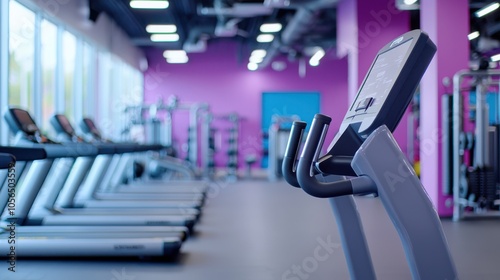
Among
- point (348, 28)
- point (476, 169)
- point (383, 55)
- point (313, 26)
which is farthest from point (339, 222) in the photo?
point (313, 26)

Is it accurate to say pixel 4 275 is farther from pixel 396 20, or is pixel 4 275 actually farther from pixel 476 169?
pixel 396 20

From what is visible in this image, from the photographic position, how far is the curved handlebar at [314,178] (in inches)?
55.4

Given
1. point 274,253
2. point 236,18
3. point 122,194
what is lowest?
point 274,253

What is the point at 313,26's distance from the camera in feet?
34.6

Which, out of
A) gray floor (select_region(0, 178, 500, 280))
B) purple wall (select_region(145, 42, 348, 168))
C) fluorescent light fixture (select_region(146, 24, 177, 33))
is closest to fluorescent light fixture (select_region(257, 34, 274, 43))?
fluorescent light fixture (select_region(146, 24, 177, 33))

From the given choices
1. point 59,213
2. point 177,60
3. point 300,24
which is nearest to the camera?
point 59,213

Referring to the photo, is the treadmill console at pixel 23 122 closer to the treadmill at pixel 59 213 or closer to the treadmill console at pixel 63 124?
the treadmill at pixel 59 213

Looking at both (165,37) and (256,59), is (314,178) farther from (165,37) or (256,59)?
(256,59)

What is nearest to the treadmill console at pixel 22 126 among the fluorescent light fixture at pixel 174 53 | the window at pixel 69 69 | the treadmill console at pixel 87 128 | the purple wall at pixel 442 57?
the treadmill console at pixel 87 128

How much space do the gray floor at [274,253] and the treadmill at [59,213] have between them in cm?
35

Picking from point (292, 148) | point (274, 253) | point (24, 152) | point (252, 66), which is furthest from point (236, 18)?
point (292, 148)

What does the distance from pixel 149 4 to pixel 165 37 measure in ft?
8.86

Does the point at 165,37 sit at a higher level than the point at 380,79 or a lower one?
higher

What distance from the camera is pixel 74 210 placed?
16.3ft
